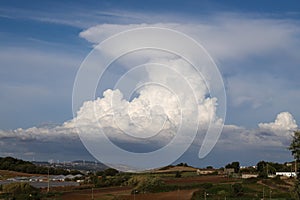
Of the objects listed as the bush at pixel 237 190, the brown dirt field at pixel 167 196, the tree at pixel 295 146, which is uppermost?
the tree at pixel 295 146

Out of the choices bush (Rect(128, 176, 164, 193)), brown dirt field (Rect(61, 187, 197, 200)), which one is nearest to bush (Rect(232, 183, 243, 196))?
brown dirt field (Rect(61, 187, 197, 200))

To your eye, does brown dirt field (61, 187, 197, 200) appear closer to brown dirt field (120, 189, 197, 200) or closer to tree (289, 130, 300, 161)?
brown dirt field (120, 189, 197, 200)

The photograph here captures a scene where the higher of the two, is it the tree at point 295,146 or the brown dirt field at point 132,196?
the tree at point 295,146

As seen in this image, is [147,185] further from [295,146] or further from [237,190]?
[295,146]

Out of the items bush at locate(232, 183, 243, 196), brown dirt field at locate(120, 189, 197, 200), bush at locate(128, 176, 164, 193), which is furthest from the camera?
bush at locate(128, 176, 164, 193)

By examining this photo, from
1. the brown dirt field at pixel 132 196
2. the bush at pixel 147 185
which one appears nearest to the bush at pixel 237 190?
the brown dirt field at pixel 132 196

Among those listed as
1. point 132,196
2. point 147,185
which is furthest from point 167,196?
point 147,185

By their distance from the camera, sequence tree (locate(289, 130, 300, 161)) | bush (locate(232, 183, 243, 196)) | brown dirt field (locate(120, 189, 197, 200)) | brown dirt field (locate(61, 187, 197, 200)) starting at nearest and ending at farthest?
tree (locate(289, 130, 300, 161)), brown dirt field (locate(61, 187, 197, 200)), brown dirt field (locate(120, 189, 197, 200)), bush (locate(232, 183, 243, 196))

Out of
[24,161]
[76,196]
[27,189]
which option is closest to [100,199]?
[76,196]

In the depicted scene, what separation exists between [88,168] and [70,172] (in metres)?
8.75

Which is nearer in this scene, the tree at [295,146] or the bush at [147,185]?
the tree at [295,146]

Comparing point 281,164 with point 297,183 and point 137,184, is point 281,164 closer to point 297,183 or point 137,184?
point 137,184

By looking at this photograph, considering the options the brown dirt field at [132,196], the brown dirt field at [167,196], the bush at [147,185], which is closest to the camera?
the brown dirt field at [132,196]

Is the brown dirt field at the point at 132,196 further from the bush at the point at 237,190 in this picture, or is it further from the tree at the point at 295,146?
the tree at the point at 295,146
